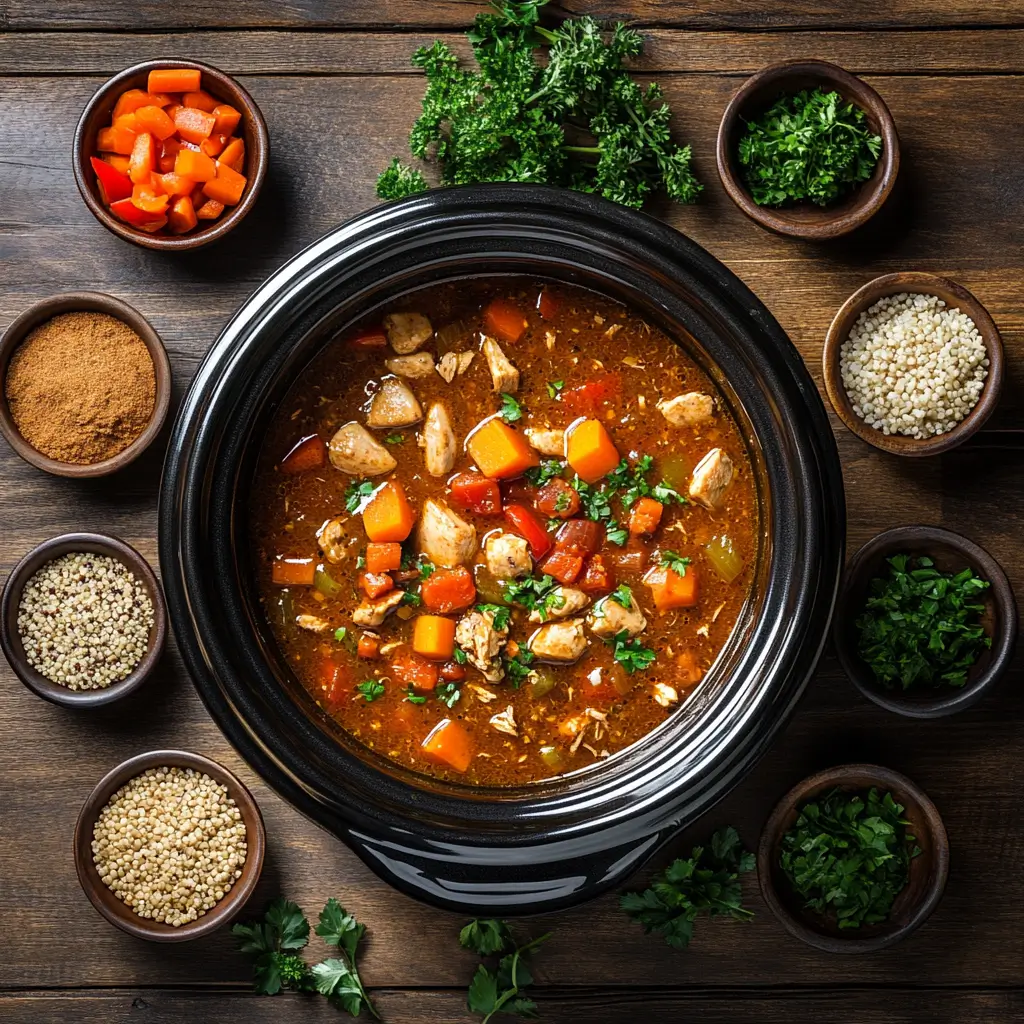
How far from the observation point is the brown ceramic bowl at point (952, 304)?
314cm

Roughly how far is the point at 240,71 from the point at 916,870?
3053 mm

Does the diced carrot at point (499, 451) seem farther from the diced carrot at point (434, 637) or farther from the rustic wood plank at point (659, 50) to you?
the rustic wood plank at point (659, 50)

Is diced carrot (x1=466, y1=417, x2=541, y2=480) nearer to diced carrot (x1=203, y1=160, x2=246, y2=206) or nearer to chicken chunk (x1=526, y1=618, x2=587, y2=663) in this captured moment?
chicken chunk (x1=526, y1=618, x2=587, y2=663)

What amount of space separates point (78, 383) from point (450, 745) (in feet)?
4.87

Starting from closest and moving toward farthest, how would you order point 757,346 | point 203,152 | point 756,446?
1. point 757,346
2. point 756,446
3. point 203,152

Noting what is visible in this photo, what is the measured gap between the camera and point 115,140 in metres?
3.23

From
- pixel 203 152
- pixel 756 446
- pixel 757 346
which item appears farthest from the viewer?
pixel 203 152

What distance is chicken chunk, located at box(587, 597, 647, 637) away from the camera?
115 inches

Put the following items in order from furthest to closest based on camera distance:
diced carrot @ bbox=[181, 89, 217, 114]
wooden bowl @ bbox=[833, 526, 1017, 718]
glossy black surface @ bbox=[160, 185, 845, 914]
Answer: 1. diced carrot @ bbox=[181, 89, 217, 114]
2. wooden bowl @ bbox=[833, 526, 1017, 718]
3. glossy black surface @ bbox=[160, 185, 845, 914]

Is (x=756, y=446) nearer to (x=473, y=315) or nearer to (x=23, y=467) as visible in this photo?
(x=473, y=315)

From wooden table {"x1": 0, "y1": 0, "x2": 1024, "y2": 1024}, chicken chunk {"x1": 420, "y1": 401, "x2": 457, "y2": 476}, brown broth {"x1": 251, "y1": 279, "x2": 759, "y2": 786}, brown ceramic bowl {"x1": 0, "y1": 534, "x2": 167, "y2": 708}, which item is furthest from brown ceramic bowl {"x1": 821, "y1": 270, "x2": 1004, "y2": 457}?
brown ceramic bowl {"x1": 0, "y1": 534, "x2": 167, "y2": 708}

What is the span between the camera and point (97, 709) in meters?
3.32

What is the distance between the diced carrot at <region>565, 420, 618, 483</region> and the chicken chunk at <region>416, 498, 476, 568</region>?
0.32 meters

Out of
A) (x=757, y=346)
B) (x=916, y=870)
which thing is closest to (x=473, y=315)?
(x=757, y=346)
